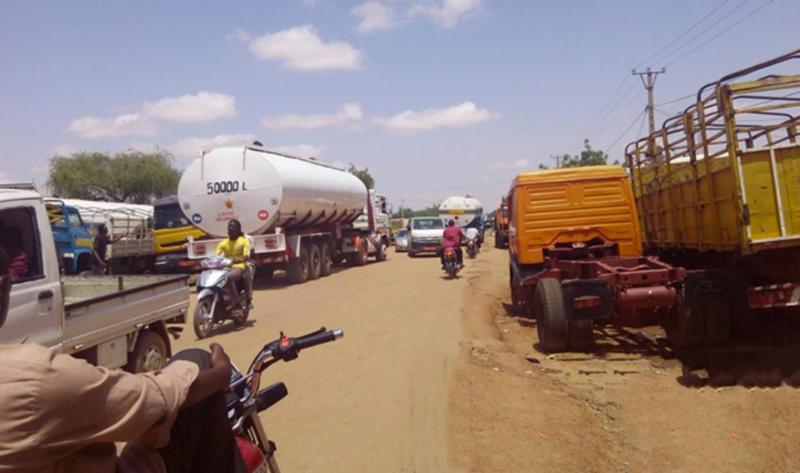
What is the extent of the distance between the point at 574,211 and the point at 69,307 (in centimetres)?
734

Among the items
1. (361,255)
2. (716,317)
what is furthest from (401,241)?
(716,317)

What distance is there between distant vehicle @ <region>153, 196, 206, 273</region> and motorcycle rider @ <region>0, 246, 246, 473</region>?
18.7m

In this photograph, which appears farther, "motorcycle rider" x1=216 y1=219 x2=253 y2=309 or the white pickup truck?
"motorcycle rider" x1=216 y1=219 x2=253 y2=309

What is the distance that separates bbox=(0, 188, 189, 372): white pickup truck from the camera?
4.99 metres

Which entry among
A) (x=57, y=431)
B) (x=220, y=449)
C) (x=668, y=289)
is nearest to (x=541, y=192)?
(x=668, y=289)

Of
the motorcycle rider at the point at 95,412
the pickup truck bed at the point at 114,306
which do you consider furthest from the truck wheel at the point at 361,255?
the motorcycle rider at the point at 95,412

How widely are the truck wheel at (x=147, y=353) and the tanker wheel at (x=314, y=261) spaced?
1192 centimetres

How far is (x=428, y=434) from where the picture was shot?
193 inches

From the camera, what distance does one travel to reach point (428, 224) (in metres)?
29.9

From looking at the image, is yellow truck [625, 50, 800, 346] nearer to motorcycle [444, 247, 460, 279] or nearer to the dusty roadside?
the dusty roadside

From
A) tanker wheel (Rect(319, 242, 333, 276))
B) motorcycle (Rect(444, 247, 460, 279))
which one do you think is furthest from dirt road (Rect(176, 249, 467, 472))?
tanker wheel (Rect(319, 242, 333, 276))

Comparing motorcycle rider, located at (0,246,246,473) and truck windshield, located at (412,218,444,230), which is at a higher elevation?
truck windshield, located at (412,218,444,230)

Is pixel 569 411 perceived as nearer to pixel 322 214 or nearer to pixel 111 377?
pixel 111 377

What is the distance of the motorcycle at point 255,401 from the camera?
2615 millimetres
